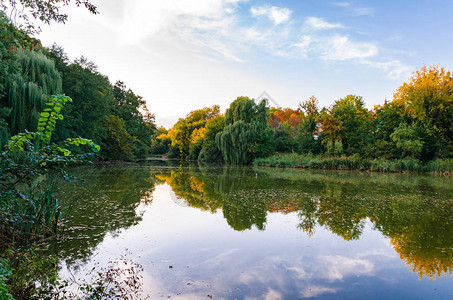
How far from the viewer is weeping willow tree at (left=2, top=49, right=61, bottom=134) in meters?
14.8

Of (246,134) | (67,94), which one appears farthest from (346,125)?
(67,94)

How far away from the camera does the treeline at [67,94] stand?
12939mm

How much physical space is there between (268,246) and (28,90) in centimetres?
1613

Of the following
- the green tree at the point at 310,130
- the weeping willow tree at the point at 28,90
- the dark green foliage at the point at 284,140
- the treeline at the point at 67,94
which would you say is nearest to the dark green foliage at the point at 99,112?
the treeline at the point at 67,94

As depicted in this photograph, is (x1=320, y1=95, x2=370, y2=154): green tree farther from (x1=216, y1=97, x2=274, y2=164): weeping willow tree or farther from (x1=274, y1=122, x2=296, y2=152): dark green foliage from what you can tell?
(x1=216, y1=97, x2=274, y2=164): weeping willow tree

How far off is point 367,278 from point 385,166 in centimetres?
2434

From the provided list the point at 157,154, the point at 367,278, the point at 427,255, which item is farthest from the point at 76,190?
the point at 157,154

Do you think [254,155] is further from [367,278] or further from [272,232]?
[367,278]

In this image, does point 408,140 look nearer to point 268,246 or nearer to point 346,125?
point 346,125

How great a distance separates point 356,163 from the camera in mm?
26703

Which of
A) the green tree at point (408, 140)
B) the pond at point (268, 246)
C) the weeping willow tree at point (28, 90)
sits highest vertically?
the weeping willow tree at point (28, 90)

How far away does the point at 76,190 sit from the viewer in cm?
1062

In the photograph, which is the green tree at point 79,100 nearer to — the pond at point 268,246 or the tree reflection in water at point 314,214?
the tree reflection in water at point 314,214

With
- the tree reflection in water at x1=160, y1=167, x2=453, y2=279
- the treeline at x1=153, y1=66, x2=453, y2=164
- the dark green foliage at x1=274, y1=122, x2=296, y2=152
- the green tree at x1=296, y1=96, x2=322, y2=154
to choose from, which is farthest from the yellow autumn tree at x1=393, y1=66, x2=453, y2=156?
the tree reflection in water at x1=160, y1=167, x2=453, y2=279
